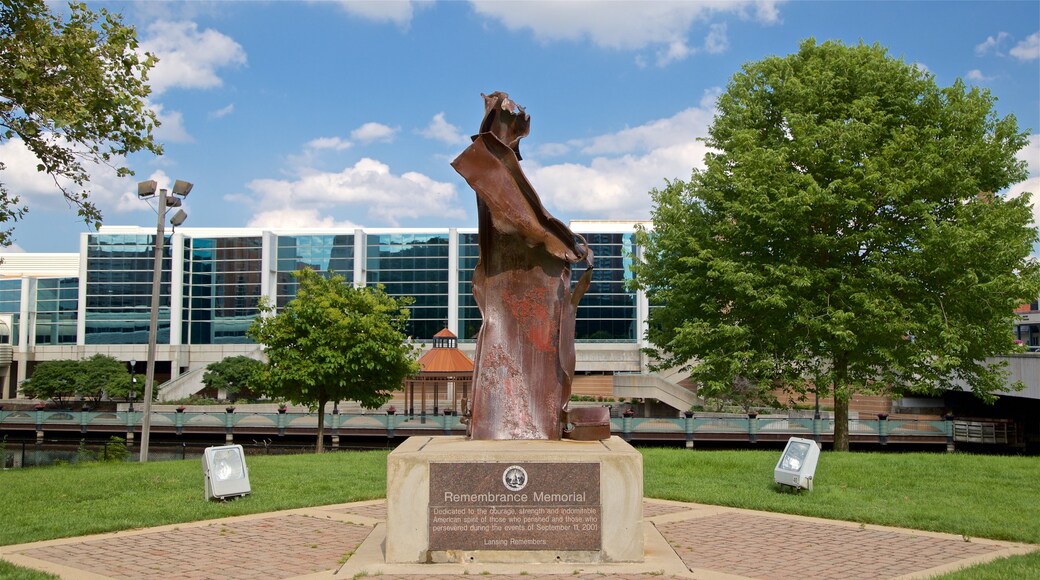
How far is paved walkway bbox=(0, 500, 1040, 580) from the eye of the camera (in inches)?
289

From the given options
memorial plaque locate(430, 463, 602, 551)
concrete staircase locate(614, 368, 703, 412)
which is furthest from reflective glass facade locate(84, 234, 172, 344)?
memorial plaque locate(430, 463, 602, 551)

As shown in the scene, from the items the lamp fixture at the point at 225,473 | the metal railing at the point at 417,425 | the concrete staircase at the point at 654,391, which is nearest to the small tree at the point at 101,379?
the metal railing at the point at 417,425

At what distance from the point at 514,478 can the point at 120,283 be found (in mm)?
67204

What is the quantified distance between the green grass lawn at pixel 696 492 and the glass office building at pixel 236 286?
46.8 m

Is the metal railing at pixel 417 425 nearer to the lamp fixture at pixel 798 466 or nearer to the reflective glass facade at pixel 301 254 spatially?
the lamp fixture at pixel 798 466

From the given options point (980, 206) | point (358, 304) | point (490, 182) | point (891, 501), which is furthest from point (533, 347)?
point (358, 304)

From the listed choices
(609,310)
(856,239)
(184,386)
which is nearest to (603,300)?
(609,310)

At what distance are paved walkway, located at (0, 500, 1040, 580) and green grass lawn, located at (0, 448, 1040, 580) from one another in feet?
1.54

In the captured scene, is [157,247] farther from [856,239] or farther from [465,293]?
[465,293]

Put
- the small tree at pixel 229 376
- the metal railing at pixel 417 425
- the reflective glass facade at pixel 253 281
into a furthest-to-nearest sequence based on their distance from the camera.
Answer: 1. the reflective glass facade at pixel 253 281
2. the small tree at pixel 229 376
3. the metal railing at pixel 417 425

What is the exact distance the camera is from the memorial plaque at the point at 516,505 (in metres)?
7.43

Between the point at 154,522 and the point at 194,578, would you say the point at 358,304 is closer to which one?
the point at 154,522

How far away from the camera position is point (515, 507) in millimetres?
7461

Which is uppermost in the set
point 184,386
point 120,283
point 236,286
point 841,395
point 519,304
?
point 120,283
